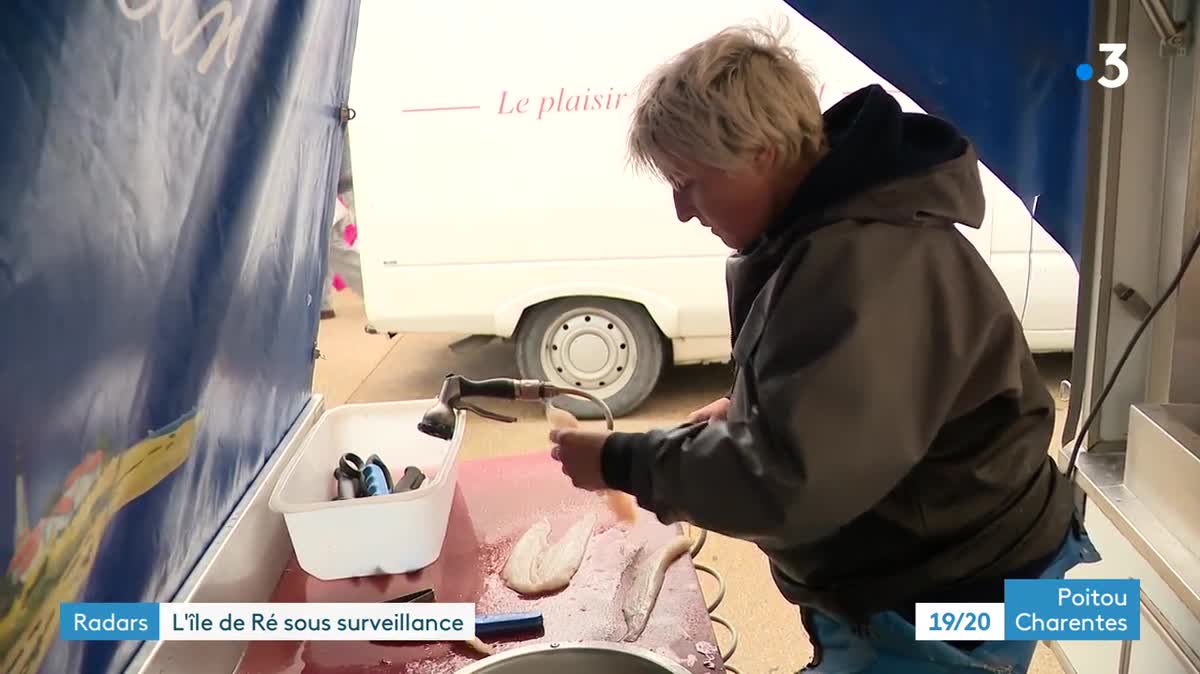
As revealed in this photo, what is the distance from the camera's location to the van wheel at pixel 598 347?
2812 mm

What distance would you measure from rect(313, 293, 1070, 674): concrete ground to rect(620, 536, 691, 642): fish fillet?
30.9 inches

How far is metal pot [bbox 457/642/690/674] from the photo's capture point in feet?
2.90

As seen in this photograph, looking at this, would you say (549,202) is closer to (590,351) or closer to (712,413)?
(590,351)

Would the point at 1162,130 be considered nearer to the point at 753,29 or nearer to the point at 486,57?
the point at 753,29

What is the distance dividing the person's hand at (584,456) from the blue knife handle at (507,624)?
0.58 ft

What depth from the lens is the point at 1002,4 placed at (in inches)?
48.8

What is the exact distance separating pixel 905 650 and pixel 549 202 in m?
1.94

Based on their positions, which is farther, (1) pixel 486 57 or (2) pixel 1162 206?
(1) pixel 486 57

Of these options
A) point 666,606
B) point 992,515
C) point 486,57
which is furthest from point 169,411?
point 486,57

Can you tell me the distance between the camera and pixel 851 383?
2.26ft

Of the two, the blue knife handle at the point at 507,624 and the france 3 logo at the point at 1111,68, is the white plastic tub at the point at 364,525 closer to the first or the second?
the blue knife handle at the point at 507,624

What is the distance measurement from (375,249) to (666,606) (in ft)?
6.46

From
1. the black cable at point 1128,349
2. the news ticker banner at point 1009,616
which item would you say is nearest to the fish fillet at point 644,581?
the news ticker banner at point 1009,616

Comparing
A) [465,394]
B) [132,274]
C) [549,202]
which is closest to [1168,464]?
[465,394]
